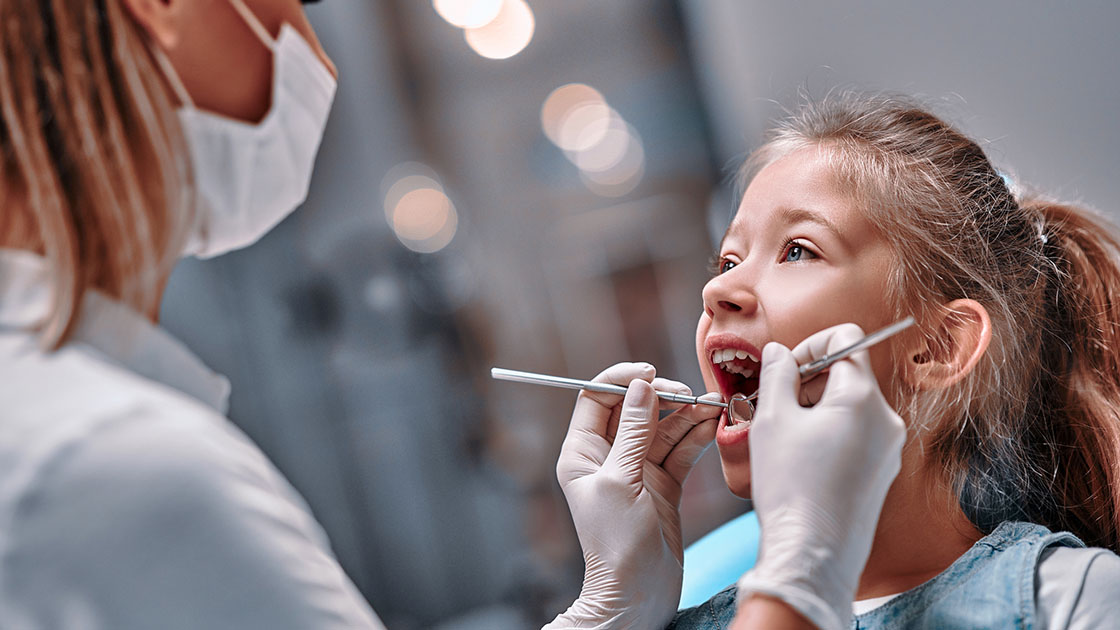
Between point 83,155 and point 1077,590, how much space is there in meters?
1.02

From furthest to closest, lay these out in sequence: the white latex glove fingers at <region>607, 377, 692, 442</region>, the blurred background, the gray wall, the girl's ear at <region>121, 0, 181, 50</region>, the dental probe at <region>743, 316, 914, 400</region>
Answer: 1. the blurred background
2. the gray wall
3. the white latex glove fingers at <region>607, 377, 692, 442</region>
4. the dental probe at <region>743, 316, 914, 400</region>
5. the girl's ear at <region>121, 0, 181, 50</region>

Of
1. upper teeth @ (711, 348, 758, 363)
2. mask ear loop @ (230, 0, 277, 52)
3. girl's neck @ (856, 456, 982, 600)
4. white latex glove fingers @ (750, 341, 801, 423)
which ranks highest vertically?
mask ear loop @ (230, 0, 277, 52)

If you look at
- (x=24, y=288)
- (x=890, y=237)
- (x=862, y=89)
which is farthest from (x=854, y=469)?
(x=862, y=89)

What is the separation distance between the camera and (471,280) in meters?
3.27

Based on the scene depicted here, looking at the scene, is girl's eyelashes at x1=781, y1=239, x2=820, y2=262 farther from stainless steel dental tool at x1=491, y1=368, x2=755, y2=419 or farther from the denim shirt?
the denim shirt

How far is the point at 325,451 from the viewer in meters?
3.24

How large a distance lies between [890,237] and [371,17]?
8.87 feet

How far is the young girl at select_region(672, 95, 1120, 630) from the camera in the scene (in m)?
1.07

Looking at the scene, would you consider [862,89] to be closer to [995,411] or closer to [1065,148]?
[1065,148]

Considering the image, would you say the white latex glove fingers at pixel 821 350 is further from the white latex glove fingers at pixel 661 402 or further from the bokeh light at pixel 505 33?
the bokeh light at pixel 505 33

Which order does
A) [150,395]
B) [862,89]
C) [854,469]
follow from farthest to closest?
[862,89], [854,469], [150,395]

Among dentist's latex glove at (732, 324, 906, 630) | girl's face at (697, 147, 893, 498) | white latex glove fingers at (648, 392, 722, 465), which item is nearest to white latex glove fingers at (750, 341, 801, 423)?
dentist's latex glove at (732, 324, 906, 630)

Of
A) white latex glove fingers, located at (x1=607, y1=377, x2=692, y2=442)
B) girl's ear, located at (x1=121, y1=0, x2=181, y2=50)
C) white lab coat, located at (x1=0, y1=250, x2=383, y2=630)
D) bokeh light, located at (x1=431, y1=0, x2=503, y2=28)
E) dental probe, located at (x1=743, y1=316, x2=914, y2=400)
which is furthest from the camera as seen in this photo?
bokeh light, located at (x1=431, y1=0, x2=503, y2=28)

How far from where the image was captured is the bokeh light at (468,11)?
120 inches
